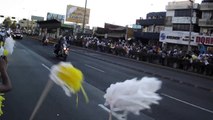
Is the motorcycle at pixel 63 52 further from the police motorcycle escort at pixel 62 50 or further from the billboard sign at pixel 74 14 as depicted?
the billboard sign at pixel 74 14

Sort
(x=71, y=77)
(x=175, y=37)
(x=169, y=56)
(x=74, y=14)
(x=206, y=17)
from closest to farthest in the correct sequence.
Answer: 1. (x=71, y=77)
2. (x=169, y=56)
3. (x=175, y=37)
4. (x=206, y=17)
5. (x=74, y=14)

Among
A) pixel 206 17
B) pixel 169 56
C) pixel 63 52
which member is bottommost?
pixel 169 56

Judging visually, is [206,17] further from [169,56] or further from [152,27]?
[169,56]

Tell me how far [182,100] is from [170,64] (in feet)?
70.7

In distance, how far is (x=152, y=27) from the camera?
80.8m

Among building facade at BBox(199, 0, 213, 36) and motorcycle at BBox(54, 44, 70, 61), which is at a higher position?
building facade at BBox(199, 0, 213, 36)

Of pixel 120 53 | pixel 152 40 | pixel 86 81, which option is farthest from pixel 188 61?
Result: pixel 152 40

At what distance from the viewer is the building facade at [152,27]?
7278 centimetres

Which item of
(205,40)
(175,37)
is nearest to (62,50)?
(205,40)

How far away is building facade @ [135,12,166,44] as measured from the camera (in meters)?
72.8

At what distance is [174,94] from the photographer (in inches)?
587

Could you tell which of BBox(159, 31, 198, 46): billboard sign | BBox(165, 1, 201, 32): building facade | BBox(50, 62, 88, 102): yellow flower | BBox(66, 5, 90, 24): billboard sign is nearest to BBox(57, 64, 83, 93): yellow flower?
BBox(50, 62, 88, 102): yellow flower

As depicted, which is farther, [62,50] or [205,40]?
[205,40]

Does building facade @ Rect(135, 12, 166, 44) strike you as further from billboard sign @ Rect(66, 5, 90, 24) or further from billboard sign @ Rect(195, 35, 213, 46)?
billboard sign @ Rect(195, 35, 213, 46)
